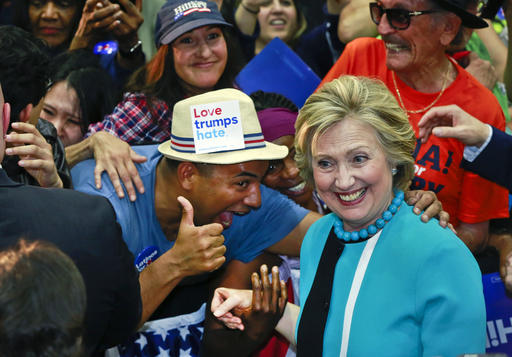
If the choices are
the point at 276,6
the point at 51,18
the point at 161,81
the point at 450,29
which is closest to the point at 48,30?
the point at 51,18

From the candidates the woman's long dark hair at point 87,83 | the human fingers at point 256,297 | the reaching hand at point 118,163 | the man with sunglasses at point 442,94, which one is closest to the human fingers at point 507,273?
the man with sunglasses at point 442,94

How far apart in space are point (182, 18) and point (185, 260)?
139 centimetres

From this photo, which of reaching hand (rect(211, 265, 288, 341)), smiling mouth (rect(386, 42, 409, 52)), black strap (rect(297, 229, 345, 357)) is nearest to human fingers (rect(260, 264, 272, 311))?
reaching hand (rect(211, 265, 288, 341))

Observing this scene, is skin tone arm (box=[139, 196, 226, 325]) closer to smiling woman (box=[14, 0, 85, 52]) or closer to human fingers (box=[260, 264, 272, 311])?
human fingers (box=[260, 264, 272, 311])

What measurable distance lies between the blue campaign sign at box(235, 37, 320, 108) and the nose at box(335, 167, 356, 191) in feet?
5.47

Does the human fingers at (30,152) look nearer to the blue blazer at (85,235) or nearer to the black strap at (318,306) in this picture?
the blue blazer at (85,235)

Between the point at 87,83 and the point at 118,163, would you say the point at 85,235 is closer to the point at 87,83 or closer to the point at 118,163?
the point at 118,163

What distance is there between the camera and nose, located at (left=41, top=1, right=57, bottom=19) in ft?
13.8

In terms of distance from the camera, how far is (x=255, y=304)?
2607 mm

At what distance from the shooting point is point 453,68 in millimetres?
3445

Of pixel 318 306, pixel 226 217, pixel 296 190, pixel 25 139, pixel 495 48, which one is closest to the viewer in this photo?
pixel 318 306

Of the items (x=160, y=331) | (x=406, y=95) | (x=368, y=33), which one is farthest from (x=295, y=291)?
(x=368, y=33)

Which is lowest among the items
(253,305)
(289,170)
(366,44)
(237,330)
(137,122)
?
(237,330)

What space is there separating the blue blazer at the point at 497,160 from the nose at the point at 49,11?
2.54m
